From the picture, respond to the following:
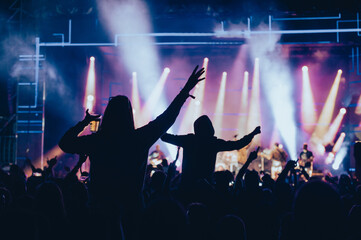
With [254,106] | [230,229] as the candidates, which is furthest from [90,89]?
[230,229]

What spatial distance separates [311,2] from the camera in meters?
13.3

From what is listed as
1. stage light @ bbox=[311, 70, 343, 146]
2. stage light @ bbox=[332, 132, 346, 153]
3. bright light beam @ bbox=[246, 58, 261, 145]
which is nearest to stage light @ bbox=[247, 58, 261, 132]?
bright light beam @ bbox=[246, 58, 261, 145]

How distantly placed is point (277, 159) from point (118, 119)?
1192cm

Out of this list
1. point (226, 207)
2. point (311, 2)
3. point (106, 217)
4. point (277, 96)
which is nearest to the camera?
point (106, 217)

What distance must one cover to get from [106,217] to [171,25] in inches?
517

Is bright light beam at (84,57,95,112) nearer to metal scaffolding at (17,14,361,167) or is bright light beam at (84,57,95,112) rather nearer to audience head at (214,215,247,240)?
metal scaffolding at (17,14,361,167)

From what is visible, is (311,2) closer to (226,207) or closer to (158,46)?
(158,46)

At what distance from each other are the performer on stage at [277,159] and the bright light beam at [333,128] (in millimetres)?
2896

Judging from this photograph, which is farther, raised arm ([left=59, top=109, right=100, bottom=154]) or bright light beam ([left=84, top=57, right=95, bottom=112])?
bright light beam ([left=84, top=57, right=95, bottom=112])

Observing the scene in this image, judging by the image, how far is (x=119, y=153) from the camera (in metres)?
2.36

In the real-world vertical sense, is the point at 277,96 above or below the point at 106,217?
above

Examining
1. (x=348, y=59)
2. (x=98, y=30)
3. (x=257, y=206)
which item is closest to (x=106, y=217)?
(x=257, y=206)

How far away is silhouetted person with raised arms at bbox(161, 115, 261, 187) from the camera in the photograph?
352 cm

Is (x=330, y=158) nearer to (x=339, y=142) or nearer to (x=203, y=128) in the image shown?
(x=339, y=142)
